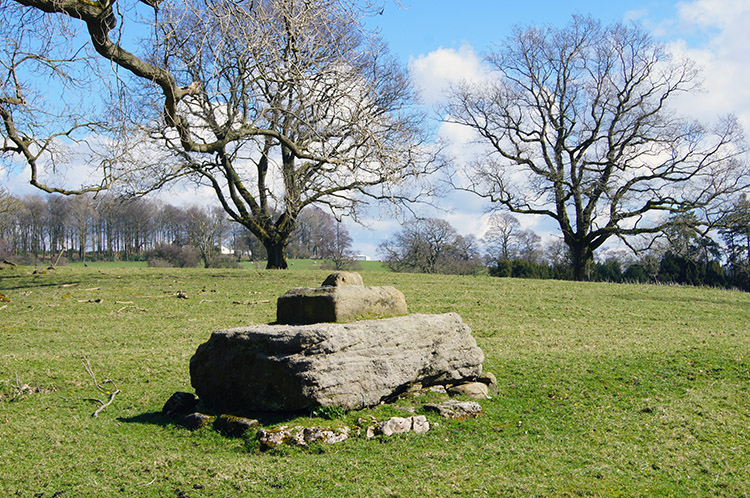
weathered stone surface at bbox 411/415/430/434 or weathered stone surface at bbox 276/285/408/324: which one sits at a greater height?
weathered stone surface at bbox 276/285/408/324

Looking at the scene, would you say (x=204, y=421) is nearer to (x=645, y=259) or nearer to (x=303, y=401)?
(x=303, y=401)

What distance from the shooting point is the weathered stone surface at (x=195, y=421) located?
20.2 ft

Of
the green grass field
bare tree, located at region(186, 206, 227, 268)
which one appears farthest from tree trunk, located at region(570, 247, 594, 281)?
bare tree, located at region(186, 206, 227, 268)

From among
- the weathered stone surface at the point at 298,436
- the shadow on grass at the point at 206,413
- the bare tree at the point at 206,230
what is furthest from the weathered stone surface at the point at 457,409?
the bare tree at the point at 206,230

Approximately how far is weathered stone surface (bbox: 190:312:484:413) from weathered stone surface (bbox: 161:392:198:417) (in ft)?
0.72

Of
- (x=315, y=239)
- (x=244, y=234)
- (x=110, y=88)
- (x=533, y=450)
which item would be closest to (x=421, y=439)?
(x=533, y=450)

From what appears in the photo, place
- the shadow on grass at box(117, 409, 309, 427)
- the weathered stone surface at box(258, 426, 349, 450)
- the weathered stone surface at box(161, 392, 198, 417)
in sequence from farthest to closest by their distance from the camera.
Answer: the weathered stone surface at box(161, 392, 198, 417), the shadow on grass at box(117, 409, 309, 427), the weathered stone surface at box(258, 426, 349, 450)

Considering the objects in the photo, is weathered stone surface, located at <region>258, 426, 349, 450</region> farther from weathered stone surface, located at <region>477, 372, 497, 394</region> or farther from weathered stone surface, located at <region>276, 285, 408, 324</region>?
weathered stone surface, located at <region>477, 372, 497, 394</region>

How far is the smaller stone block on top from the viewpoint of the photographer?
680cm

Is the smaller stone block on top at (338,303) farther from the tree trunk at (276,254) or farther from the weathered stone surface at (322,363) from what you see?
the tree trunk at (276,254)

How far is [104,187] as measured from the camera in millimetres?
14617

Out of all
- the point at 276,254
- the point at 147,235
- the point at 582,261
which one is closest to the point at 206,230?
the point at 147,235

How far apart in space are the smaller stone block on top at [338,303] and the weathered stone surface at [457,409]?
1385 mm

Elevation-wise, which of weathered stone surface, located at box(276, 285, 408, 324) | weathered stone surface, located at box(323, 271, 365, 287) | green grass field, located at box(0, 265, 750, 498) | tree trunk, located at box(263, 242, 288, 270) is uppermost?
tree trunk, located at box(263, 242, 288, 270)
